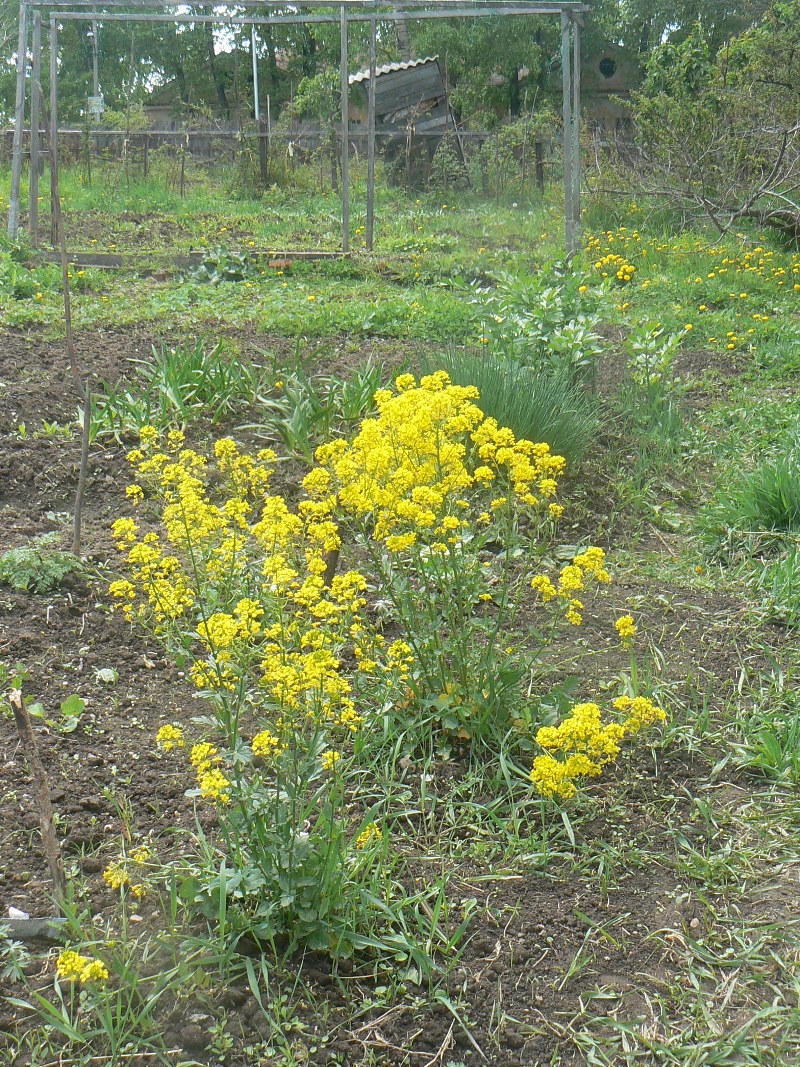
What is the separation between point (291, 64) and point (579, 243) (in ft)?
68.1

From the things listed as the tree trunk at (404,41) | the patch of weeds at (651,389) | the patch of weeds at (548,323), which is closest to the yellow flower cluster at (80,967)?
the patch of weeds at (548,323)

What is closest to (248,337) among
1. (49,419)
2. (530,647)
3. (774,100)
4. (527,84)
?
(49,419)

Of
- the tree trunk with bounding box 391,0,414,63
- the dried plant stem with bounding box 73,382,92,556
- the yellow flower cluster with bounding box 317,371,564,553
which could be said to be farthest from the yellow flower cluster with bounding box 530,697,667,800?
the tree trunk with bounding box 391,0,414,63

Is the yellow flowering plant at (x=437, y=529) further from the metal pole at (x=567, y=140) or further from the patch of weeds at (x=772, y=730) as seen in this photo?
the metal pole at (x=567, y=140)

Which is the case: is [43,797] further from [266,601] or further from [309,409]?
[309,409]

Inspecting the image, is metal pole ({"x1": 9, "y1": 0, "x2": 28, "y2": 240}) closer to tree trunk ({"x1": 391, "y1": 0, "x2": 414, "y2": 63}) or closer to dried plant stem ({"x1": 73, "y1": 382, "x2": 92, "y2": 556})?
dried plant stem ({"x1": 73, "y1": 382, "x2": 92, "y2": 556})

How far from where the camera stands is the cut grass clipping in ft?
13.7

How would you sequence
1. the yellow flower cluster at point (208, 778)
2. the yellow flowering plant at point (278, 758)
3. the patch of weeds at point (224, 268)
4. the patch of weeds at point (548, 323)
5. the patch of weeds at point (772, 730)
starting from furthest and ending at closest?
the patch of weeds at point (224, 268)
the patch of weeds at point (548, 323)
the patch of weeds at point (772, 730)
the yellow flowering plant at point (278, 758)
the yellow flower cluster at point (208, 778)

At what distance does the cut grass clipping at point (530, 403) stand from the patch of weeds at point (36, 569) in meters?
1.76

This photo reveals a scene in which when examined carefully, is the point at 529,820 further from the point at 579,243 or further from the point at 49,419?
the point at 579,243

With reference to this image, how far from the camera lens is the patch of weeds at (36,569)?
131 inches

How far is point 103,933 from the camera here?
204cm

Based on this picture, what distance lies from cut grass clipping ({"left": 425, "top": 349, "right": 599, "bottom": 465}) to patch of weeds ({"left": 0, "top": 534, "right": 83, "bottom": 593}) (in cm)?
176

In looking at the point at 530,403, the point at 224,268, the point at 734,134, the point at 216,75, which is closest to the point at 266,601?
the point at 530,403
